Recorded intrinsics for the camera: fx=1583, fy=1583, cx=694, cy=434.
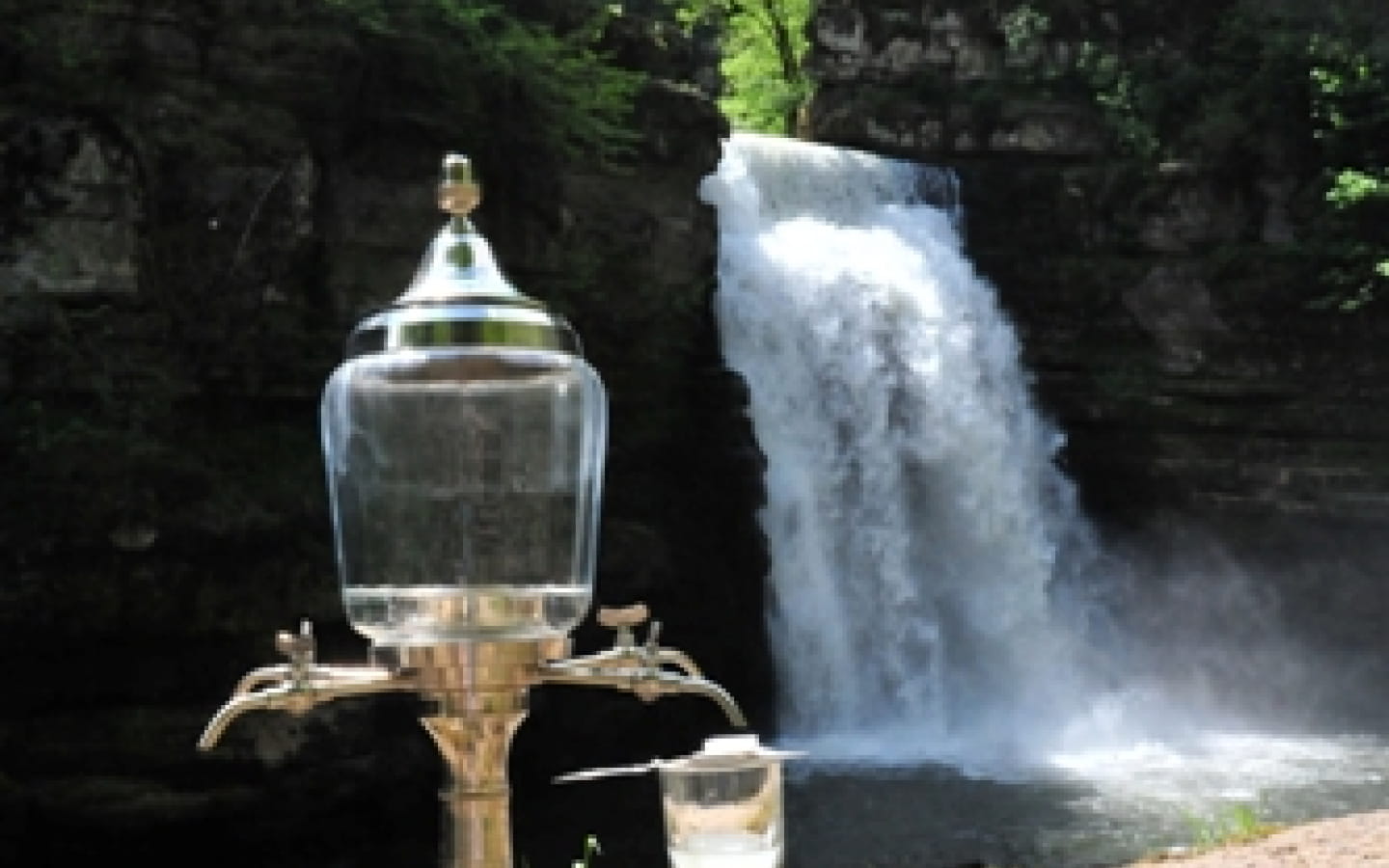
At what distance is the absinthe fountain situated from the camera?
58.4ft

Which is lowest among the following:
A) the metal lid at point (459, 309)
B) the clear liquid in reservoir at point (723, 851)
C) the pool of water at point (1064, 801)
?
the pool of water at point (1064, 801)

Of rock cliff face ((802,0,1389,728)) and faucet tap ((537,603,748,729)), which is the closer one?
faucet tap ((537,603,748,729))

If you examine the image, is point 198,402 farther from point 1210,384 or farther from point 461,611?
point 1210,384

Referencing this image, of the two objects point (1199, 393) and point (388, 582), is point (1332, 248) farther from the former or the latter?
point (388, 582)

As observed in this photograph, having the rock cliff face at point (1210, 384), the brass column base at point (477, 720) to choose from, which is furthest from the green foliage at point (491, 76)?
the brass column base at point (477, 720)

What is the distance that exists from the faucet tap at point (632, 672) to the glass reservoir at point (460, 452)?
0.21ft

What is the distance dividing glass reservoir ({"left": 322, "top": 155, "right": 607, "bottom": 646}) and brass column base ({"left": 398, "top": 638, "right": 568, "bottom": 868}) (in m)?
0.09

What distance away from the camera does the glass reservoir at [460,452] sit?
2.11m

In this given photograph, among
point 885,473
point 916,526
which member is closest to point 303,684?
point 885,473

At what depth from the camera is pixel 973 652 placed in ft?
62.4

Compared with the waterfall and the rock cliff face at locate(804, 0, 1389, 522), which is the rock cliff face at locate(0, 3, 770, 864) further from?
the rock cliff face at locate(804, 0, 1389, 522)

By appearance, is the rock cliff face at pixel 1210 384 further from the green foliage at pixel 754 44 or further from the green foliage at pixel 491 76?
the green foliage at pixel 754 44

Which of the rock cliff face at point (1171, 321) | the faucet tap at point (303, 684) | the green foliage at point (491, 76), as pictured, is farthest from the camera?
the rock cliff face at point (1171, 321)

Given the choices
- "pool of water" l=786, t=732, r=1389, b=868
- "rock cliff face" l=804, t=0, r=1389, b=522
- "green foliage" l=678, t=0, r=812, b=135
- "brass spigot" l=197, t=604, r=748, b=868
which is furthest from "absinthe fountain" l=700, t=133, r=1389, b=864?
"brass spigot" l=197, t=604, r=748, b=868
